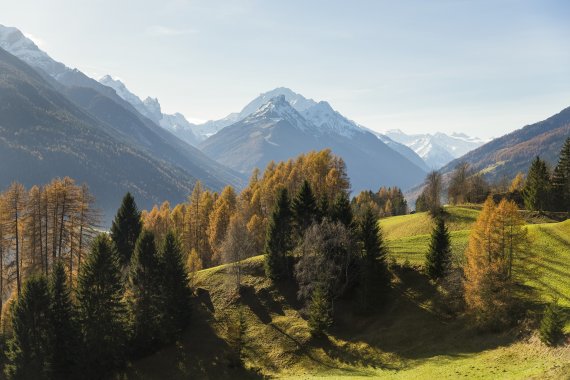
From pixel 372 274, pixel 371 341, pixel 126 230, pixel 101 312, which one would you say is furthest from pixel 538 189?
pixel 101 312

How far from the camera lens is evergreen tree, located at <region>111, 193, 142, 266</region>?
7806cm

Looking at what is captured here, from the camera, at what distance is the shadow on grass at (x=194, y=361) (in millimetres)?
53188

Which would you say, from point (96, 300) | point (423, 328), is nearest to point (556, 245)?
point (423, 328)

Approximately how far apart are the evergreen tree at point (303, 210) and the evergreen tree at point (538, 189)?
5921 cm

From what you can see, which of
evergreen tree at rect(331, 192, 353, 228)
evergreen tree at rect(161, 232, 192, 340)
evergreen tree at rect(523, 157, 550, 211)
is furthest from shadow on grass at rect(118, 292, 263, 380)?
evergreen tree at rect(523, 157, 550, 211)

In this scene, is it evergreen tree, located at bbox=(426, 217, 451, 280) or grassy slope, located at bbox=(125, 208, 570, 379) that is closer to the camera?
grassy slope, located at bbox=(125, 208, 570, 379)

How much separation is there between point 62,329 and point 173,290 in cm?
1464

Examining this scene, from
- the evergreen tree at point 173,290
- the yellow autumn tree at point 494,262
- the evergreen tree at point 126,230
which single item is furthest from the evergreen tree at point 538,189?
the evergreen tree at point 126,230

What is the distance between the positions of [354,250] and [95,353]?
37.6 meters

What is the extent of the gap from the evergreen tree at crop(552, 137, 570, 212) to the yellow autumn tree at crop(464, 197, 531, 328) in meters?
52.2

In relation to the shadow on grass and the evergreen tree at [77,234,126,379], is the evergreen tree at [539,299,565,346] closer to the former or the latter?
the shadow on grass

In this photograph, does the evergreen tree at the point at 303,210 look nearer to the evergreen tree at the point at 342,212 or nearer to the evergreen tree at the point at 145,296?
the evergreen tree at the point at 342,212

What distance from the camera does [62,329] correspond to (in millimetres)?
54250

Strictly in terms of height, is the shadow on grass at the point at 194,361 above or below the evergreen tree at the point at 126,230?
below
